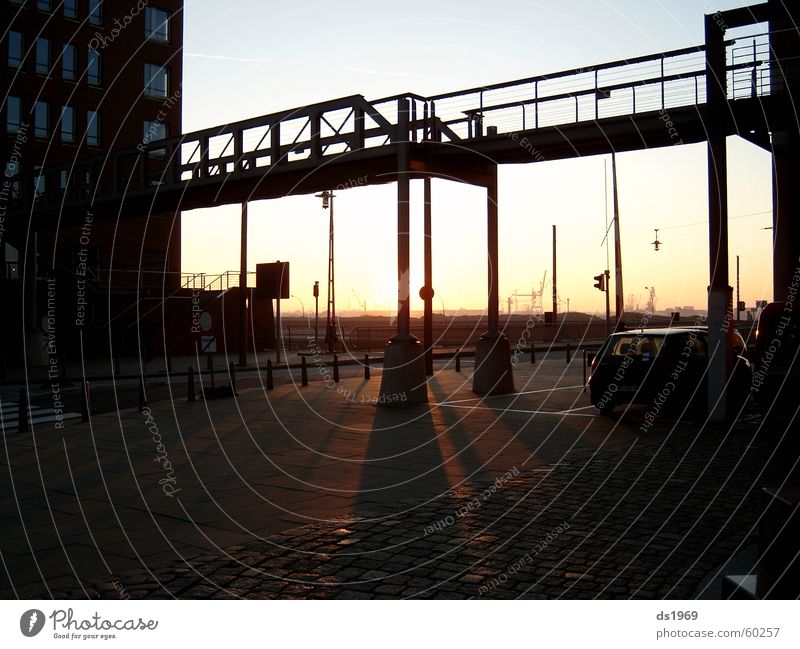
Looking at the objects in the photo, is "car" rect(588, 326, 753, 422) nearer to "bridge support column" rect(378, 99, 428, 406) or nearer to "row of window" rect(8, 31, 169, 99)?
"bridge support column" rect(378, 99, 428, 406)

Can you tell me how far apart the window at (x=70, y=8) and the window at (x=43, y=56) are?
77.7 inches

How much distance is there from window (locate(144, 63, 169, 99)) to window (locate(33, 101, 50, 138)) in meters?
6.18

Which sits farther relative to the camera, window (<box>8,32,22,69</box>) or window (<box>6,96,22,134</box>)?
window (<box>6,96,22,134</box>)

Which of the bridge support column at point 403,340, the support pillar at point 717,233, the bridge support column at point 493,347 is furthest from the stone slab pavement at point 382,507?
the bridge support column at point 493,347

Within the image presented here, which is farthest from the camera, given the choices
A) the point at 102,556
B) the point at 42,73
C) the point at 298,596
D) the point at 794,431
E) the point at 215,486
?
the point at 42,73

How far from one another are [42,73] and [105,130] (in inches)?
172

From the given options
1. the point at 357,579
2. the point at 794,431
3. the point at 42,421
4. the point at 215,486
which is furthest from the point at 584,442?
the point at 42,421

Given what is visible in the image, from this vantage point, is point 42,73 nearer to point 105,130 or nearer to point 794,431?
point 105,130

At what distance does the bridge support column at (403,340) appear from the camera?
18359mm

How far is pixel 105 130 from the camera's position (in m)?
49.2

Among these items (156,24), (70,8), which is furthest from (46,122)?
(156,24)

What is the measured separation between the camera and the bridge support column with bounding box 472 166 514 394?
20.6 meters

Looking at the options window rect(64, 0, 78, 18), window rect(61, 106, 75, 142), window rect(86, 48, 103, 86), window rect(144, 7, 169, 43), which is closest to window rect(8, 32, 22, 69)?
window rect(64, 0, 78, 18)

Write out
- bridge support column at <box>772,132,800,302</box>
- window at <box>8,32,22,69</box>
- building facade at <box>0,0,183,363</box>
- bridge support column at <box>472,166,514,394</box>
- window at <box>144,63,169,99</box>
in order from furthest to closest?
window at <box>144,63,169,99</box> → window at <box>8,32,22,69</box> → building facade at <box>0,0,183,363</box> → bridge support column at <box>472,166,514,394</box> → bridge support column at <box>772,132,800,302</box>
